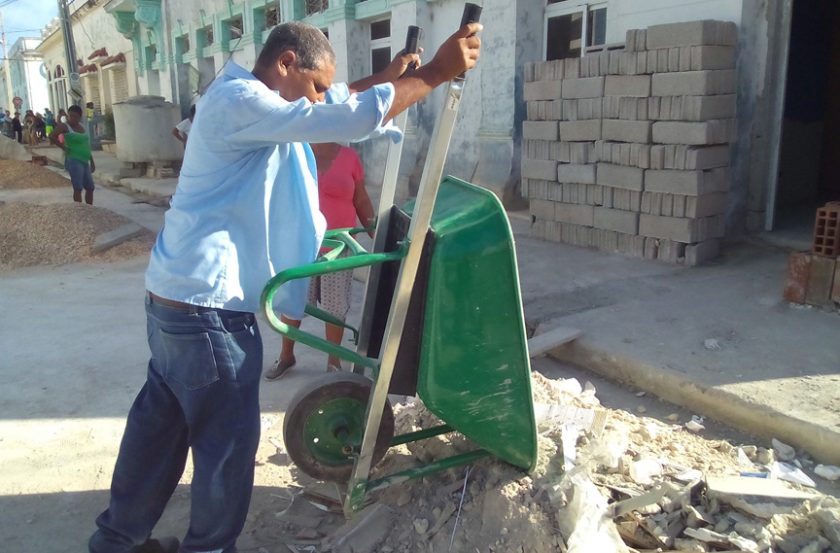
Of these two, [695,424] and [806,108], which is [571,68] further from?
[695,424]

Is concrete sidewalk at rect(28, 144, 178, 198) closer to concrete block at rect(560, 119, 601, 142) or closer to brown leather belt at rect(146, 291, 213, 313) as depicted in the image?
concrete block at rect(560, 119, 601, 142)

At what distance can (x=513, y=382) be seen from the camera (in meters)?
2.31

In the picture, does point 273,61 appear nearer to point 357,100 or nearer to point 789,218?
point 357,100

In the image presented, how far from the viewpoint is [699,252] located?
5.44 m

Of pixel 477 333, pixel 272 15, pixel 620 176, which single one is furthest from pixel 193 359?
pixel 272 15

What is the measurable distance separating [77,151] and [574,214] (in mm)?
8434

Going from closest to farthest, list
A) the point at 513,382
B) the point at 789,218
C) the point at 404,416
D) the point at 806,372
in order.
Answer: the point at 513,382
the point at 404,416
the point at 806,372
the point at 789,218

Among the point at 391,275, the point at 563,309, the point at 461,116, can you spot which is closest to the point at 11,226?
the point at 461,116

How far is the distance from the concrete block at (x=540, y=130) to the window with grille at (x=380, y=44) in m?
5.21

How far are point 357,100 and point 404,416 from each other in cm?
168

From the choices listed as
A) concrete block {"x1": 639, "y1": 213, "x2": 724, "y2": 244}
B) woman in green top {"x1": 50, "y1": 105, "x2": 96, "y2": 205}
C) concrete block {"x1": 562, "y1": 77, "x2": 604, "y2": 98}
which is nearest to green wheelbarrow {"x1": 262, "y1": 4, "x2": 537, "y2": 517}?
concrete block {"x1": 639, "y1": 213, "x2": 724, "y2": 244}

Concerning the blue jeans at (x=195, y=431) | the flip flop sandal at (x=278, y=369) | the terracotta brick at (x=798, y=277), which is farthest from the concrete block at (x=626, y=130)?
the blue jeans at (x=195, y=431)

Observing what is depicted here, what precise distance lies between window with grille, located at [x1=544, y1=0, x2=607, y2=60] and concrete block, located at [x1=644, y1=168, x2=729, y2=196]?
2.19m

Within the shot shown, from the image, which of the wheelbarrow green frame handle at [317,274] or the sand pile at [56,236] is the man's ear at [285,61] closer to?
the wheelbarrow green frame handle at [317,274]
